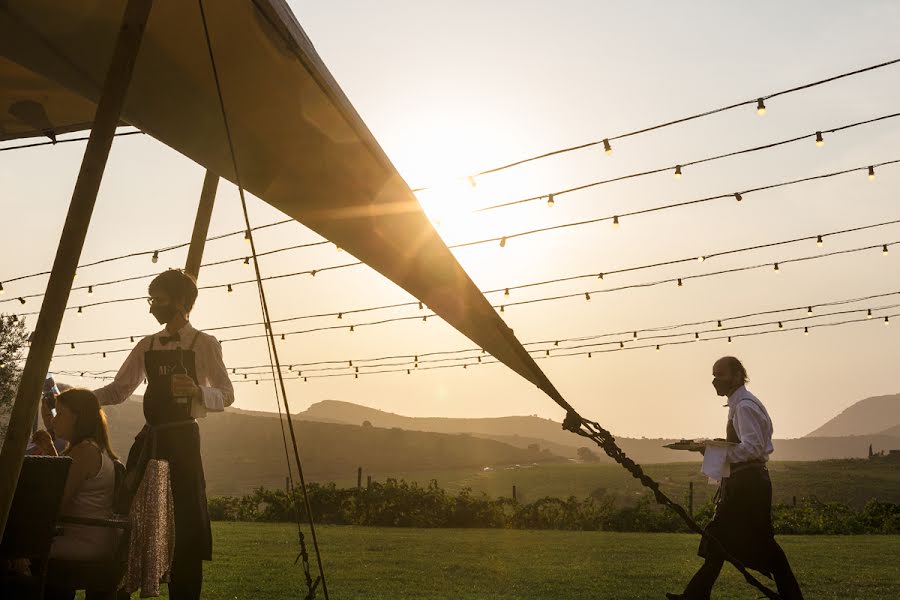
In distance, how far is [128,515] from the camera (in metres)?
3.58

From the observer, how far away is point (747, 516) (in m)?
5.85

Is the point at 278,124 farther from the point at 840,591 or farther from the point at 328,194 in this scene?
the point at 840,591

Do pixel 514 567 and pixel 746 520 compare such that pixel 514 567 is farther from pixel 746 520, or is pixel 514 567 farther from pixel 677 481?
pixel 677 481

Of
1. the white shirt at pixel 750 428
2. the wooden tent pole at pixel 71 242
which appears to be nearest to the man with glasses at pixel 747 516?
the white shirt at pixel 750 428

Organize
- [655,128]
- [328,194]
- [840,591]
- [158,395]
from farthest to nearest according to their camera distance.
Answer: [655,128]
[840,591]
[158,395]
[328,194]

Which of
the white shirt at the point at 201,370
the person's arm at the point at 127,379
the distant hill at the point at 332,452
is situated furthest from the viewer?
the distant hill at the point at 332,452

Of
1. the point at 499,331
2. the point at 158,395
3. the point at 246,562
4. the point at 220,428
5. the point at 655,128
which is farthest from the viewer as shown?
the point at 220,428

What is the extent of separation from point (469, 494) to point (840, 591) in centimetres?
1502

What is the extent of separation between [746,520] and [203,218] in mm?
4210

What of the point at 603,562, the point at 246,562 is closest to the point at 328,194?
the point at 246,562

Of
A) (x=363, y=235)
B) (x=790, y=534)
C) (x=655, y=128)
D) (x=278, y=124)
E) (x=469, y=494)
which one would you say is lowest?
(x=790, y=534)

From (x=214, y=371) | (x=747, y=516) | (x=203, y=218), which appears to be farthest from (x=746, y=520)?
(x=203, y=218)

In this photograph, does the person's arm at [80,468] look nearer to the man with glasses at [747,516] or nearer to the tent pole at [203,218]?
the tent pole at [203,218]

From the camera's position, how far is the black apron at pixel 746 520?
5812mm
